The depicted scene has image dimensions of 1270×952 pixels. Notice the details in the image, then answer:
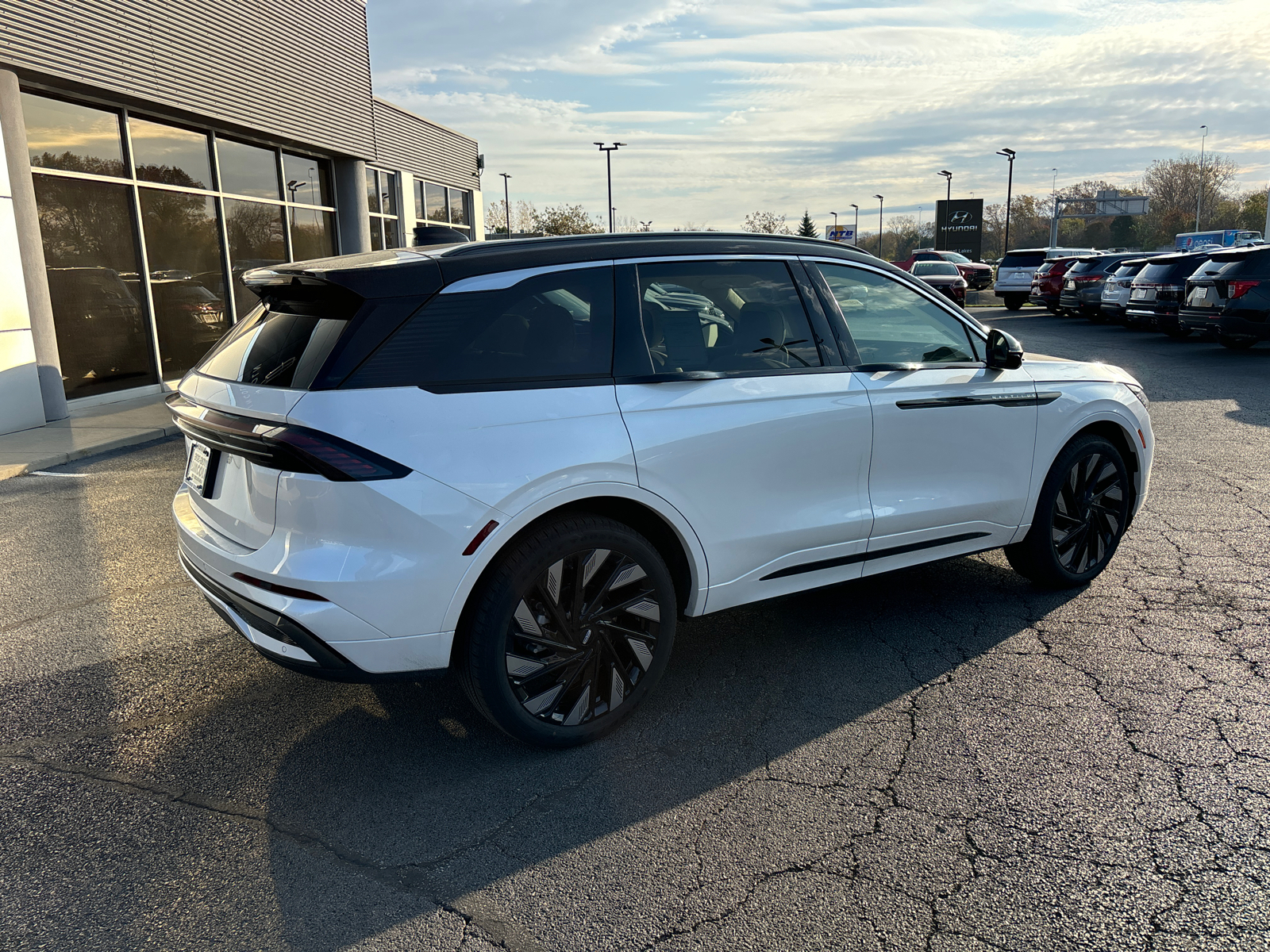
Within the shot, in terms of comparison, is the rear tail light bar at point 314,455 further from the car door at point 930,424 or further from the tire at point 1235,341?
the tire at point 1235,341

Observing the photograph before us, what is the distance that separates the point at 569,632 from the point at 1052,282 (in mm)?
26288

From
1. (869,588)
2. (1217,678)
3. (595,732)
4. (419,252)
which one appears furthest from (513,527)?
(1217,678)

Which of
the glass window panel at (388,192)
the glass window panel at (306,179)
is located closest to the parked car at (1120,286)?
the glass window panel at (306,179)

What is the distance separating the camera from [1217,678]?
12.8ft

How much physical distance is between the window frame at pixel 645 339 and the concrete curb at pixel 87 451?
22.0 ft

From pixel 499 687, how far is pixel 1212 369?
47.0 ft

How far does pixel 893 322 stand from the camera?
14.1ft

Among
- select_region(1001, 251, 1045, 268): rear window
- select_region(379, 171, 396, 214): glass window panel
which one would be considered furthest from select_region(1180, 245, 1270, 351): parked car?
select_region(379, 171, 396, 214): glass window panel

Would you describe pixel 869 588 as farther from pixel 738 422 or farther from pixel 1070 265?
pixel 1070 265

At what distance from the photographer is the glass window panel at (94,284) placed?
1177 centimetres

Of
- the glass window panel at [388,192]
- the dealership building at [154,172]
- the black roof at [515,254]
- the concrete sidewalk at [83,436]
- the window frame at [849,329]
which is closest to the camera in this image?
the black roof at [515,254]

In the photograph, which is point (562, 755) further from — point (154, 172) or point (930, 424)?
point (154, 172)

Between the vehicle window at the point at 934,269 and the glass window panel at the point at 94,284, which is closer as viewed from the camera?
the glass window panel at the point at 94,284

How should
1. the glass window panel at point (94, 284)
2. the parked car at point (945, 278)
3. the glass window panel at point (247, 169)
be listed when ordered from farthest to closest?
the parked car at point (945, 278) < the glass window panel at point (247, 169) < the glass window panel at point (94, 284)
